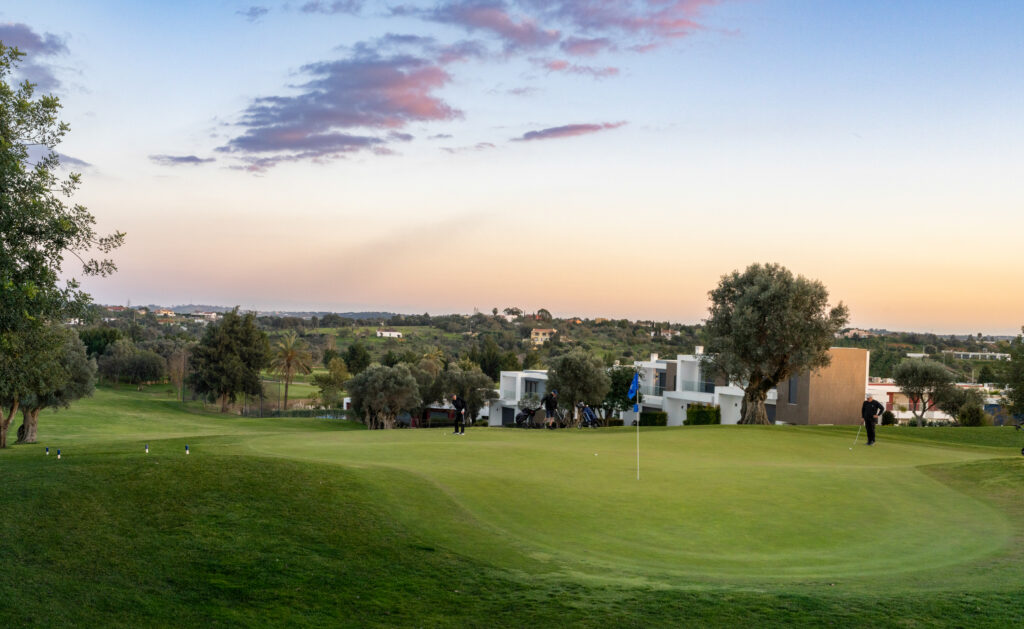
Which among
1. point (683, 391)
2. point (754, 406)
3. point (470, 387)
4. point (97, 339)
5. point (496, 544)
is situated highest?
point (97, 339)

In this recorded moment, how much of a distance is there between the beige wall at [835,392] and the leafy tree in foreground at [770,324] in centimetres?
1504

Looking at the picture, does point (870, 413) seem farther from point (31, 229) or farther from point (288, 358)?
point (288, 358)

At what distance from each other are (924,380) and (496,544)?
58627mm

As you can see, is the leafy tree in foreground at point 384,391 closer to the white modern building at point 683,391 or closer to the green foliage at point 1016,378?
the white modern building at point 683,391

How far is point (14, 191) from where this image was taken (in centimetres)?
1499

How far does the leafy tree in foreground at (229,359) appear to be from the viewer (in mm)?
82750

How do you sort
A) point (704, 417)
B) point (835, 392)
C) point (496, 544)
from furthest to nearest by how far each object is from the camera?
point (835, 392), point (704, 417), point (496, 544)

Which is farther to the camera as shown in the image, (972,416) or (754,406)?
(972,416)

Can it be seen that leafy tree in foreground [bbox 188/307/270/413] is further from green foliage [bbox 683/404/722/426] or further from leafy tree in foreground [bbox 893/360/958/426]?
leafy tree in foreground [bbox 893/360/958/426]

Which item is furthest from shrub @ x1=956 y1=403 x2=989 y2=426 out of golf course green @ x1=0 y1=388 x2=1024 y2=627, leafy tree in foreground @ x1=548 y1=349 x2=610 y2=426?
golf course green @ x1=0 y1=388 x2=1024 y2=627

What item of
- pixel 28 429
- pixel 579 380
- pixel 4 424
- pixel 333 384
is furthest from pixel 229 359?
pixel 4 424

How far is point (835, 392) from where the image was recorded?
2279 inches

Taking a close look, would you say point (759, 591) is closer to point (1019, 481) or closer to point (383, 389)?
point (1019, 481)

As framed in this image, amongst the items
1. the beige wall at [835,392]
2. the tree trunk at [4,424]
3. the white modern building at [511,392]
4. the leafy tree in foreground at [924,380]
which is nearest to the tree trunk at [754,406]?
the beige wall at [835,392]
